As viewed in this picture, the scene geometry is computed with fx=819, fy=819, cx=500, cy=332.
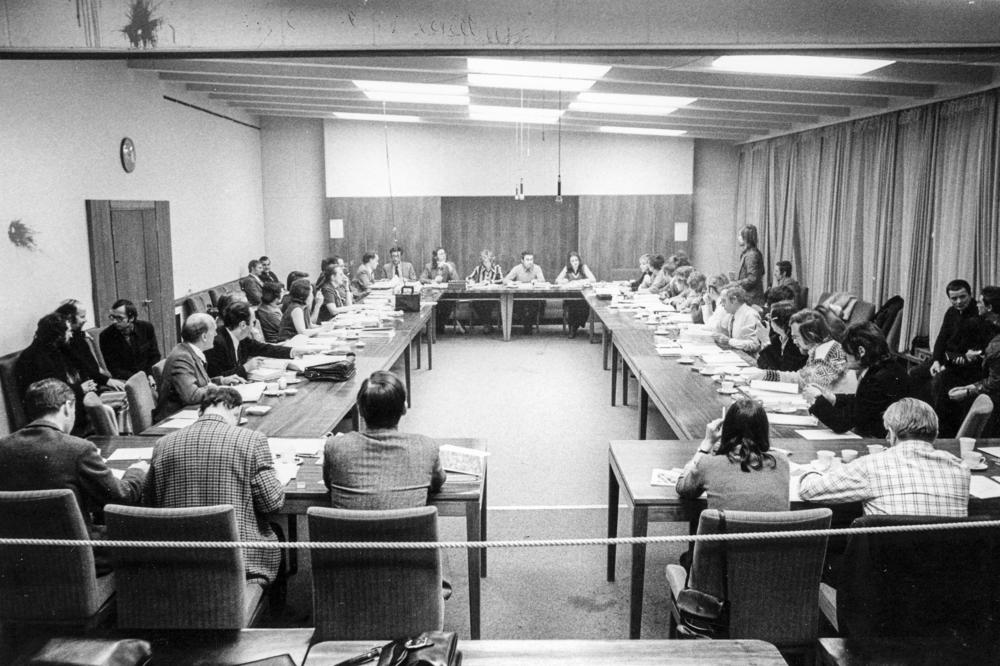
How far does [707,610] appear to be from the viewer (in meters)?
2.60

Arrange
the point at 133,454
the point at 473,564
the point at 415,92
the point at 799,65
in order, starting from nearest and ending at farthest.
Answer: the point at 473,564, the point at 133,454, the point at 799,65, the point at 415,92

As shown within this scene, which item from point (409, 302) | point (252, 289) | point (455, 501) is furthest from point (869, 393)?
point (252, 289)

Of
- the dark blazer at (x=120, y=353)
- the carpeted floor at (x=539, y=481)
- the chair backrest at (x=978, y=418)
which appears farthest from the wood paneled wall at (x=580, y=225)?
the chair backrest at (x=978, y=418)

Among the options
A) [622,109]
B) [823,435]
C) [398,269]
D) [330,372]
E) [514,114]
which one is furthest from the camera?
[398,269]

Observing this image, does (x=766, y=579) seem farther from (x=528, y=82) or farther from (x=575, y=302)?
(x=575, y=302)

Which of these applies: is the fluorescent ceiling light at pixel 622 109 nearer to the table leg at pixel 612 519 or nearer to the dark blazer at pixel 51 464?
the table leg at pixel 612 519

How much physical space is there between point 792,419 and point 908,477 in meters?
1.33

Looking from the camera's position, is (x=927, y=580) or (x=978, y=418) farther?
(x=978, y=418)

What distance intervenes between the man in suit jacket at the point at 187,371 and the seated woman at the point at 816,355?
11.3ft

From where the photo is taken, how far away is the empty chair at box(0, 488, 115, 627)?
8.96ft

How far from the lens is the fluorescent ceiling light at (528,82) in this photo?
7754 millimetres

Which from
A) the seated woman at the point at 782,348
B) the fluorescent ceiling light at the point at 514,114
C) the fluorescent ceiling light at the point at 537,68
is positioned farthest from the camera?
the fluorescent ceiling light at the point at 514,114

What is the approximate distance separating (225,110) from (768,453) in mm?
10693

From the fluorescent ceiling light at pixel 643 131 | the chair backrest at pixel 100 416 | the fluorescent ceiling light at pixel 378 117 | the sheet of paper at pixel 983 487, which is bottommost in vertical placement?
the sheet of paper at pixel 983 487
